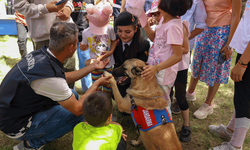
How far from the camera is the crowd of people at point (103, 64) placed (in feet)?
6.73

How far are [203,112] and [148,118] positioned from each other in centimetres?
191

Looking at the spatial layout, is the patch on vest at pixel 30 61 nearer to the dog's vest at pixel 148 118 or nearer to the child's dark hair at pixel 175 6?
the dog's vest at pixel 148 118

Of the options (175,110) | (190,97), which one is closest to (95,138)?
(175,110)

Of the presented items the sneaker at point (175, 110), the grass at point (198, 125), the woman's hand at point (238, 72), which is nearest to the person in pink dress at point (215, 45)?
the grass at point (198, 125)

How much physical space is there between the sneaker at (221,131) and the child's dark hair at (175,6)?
2.24 metres

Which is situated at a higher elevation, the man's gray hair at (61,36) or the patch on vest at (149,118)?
the man's gray hair at (61,36)

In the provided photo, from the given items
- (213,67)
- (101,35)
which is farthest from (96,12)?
(213,67)

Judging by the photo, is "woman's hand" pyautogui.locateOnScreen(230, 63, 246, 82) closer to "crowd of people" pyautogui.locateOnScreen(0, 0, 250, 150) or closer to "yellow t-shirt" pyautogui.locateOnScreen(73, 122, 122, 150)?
"crowd of people" pyautogui.locateOnScreen(0, 0, 250, 150)

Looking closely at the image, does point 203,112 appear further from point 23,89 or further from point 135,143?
point 23,89

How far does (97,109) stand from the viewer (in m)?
1.83

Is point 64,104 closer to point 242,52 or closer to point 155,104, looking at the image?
point 155,104

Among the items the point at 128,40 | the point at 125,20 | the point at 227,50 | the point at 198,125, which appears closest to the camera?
the point at 125,20

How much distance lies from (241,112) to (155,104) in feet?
3.87

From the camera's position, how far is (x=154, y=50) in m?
2.64
